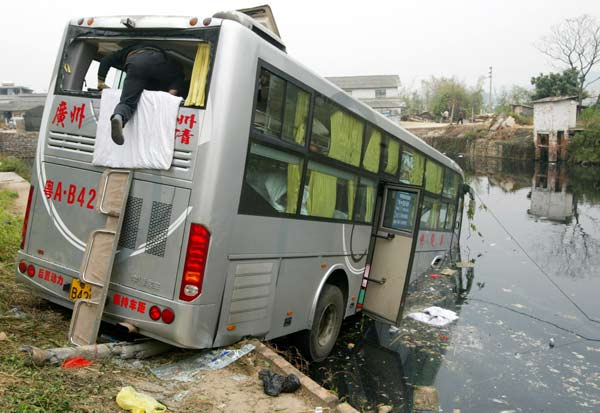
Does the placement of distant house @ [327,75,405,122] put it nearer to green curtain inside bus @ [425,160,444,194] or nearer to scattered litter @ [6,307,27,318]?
green curtain inside bus @ [425,160,444,194]

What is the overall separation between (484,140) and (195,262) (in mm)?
42229

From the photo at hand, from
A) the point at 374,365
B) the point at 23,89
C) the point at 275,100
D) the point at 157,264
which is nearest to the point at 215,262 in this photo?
the point at 157,264

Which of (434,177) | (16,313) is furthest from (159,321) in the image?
(434,177)

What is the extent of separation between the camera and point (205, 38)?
12.3ft

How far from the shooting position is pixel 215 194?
3564 millimetres

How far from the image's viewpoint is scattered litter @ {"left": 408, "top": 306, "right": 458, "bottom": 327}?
25.1ft

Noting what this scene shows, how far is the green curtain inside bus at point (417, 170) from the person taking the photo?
25.9ft

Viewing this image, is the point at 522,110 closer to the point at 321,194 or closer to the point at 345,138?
the point at 345,138

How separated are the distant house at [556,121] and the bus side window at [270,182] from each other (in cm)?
3596

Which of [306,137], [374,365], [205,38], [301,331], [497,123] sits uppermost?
[497,123]

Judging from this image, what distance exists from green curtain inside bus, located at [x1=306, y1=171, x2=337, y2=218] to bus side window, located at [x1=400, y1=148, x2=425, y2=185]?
2360 mm

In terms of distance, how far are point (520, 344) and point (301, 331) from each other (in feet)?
11.7

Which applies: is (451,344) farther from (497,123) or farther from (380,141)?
(497,123)

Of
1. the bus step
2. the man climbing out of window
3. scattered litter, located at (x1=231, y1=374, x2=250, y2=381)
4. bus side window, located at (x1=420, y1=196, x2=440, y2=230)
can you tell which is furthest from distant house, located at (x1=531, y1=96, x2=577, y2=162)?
the bus step
